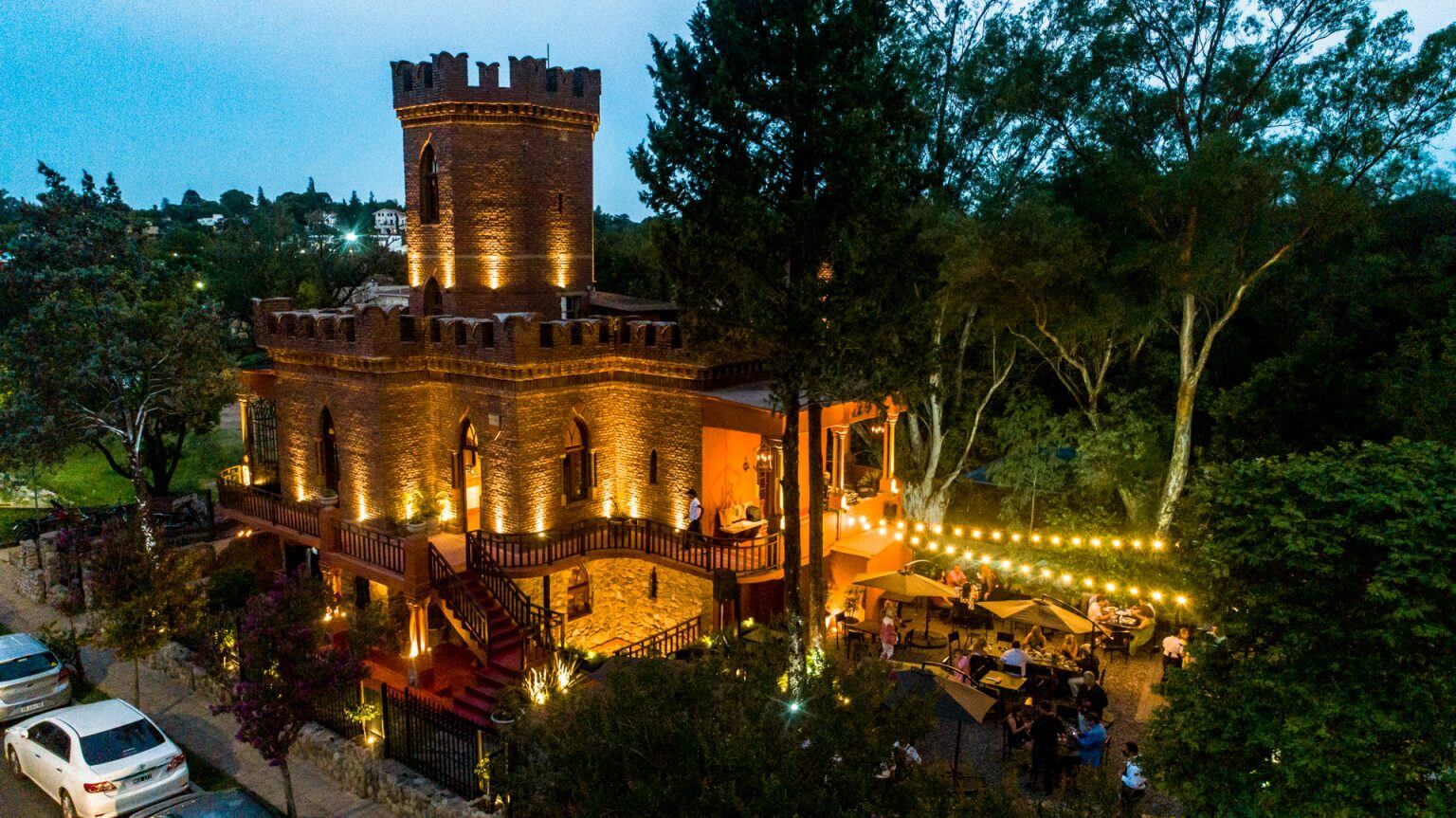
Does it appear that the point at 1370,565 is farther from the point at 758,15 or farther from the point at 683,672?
the point at 758,15

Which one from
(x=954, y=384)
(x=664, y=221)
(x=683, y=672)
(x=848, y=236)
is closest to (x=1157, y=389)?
(x=954, y=384)

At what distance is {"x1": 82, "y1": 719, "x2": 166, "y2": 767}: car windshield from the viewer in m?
13.0

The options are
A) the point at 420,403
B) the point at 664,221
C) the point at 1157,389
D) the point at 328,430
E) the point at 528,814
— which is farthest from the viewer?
the point at 1157,389

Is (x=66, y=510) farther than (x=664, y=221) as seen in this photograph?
Yes

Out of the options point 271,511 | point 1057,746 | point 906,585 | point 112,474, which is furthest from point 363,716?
point 112,474

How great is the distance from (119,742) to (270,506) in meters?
8.19

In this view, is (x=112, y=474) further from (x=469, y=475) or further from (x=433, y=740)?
(x=433, y=740)

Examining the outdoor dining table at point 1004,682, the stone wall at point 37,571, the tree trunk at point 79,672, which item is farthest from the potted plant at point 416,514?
the outdoor dining table at point 1004,682

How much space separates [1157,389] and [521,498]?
64.3ft

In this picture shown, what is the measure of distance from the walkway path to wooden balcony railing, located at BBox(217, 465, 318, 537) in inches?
156

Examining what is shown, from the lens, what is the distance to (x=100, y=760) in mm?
12977

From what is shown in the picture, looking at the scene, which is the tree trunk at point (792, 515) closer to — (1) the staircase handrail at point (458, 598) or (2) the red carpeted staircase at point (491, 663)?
(2) the red carpeted staircase at point (491, 663)

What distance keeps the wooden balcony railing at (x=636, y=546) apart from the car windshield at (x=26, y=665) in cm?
806

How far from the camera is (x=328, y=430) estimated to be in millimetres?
21203
